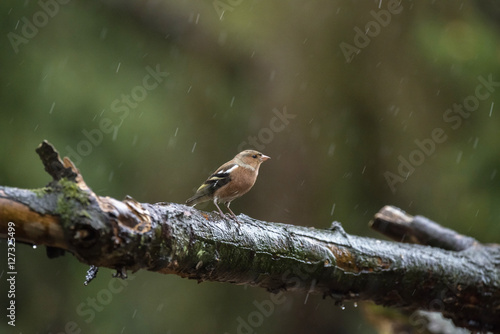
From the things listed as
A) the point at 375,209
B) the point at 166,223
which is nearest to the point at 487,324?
the point at 166,223

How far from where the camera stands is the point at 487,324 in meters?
4.57

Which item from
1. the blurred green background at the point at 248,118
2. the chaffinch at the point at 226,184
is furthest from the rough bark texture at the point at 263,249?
the blurred green background at the point at 248,118

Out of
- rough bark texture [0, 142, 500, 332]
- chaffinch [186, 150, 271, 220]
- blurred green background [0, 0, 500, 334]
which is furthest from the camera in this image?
blurred green background [0, 0, 500, 334]

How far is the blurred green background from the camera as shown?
739 cm

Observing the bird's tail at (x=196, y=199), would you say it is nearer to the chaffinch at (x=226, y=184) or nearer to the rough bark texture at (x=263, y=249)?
the chaffinch at (x=226, y=184)

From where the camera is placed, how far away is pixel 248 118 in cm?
825

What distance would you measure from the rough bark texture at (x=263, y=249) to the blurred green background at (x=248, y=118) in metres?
3.04

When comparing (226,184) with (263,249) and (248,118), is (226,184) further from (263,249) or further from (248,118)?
(248,118)

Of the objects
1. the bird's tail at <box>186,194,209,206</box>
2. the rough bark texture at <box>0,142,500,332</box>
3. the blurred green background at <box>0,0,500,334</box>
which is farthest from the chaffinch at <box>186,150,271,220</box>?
the blurred green background at <box>0,0,500,334</box>

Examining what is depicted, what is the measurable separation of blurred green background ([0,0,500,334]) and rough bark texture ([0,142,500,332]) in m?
3.04

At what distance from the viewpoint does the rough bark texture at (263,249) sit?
2.40 metres

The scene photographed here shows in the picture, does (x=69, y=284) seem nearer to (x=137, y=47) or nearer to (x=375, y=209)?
(x=137, y=47)

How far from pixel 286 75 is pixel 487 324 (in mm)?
4616

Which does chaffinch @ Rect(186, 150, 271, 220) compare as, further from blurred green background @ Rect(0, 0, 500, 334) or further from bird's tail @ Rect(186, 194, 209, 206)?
blurred green background @ Rect(0, 0, 500, 334)
